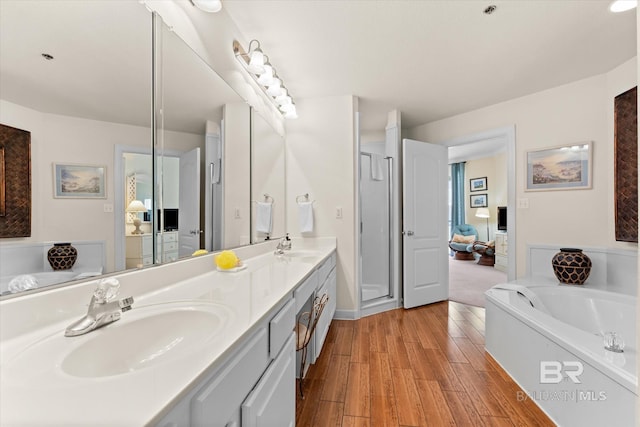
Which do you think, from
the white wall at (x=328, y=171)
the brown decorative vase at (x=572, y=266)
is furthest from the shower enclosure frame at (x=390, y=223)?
the brown decorative vase at (x=572, y=266)

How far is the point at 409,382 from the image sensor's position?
5.75 ft

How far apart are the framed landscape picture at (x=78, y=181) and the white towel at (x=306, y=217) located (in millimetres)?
2004

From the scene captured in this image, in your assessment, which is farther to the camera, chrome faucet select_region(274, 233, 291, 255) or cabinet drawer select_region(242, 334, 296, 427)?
chrome faucet select_region(274, 233, 291, 255)

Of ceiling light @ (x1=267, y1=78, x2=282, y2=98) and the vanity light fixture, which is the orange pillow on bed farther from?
ceiling light @ (x1=267, y1=78, x2=282, y2=98)

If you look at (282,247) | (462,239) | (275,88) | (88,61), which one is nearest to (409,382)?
(282,247)

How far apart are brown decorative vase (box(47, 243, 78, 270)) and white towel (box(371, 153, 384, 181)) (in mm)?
2903

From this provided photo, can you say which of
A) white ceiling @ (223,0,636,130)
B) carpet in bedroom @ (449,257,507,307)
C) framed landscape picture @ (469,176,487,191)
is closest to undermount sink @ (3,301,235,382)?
white ceiling @ (223,0,636,130)

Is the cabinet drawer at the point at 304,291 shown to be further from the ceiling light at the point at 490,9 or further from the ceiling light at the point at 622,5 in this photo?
the ceiling light at the point at 622,5

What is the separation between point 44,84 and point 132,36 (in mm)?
410

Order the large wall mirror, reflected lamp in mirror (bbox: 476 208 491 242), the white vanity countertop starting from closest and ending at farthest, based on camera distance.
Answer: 1. the white vanity countertop
2. the large wall mirror
3. reflected lamp in mirror (bbox: 476 208 491 242)

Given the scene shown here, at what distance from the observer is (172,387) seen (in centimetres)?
45

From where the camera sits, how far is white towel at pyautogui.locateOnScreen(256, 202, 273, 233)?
90.7 inches

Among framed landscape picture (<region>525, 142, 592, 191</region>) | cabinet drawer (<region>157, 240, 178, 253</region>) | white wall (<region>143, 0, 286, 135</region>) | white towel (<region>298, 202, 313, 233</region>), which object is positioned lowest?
cabinet drawer (<region>157, 240, 178, 253</region>)

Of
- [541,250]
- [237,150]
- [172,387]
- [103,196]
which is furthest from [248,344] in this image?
[541,250]
